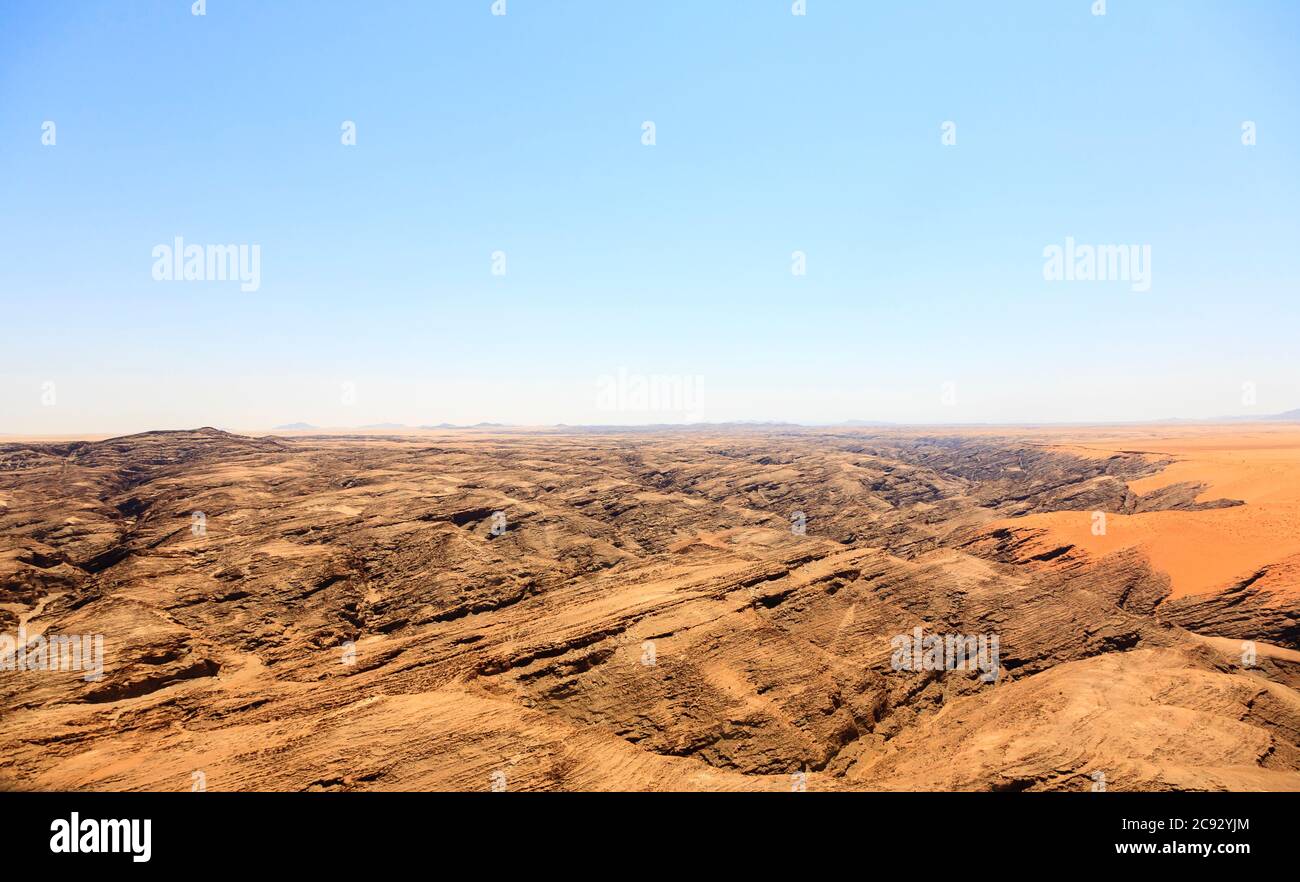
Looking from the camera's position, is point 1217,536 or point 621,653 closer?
point 621,653

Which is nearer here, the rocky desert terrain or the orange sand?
the rocky desert terrain

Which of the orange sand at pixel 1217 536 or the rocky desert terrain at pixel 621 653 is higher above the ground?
the orange sand at pixel 1217 536

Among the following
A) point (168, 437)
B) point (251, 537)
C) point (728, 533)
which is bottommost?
point (728, 533)

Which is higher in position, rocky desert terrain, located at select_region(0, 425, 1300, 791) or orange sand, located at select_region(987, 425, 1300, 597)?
orange sand, located at select_region(987, 425, 1300, 597)

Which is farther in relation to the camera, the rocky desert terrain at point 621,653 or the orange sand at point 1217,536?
the orange sand at point 1217,536

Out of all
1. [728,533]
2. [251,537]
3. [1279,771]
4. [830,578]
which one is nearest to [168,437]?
[251,537]

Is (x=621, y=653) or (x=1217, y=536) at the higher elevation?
(x=1217, y=536)

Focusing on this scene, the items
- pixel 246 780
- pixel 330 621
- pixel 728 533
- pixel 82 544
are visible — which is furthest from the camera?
pixel 728 533
